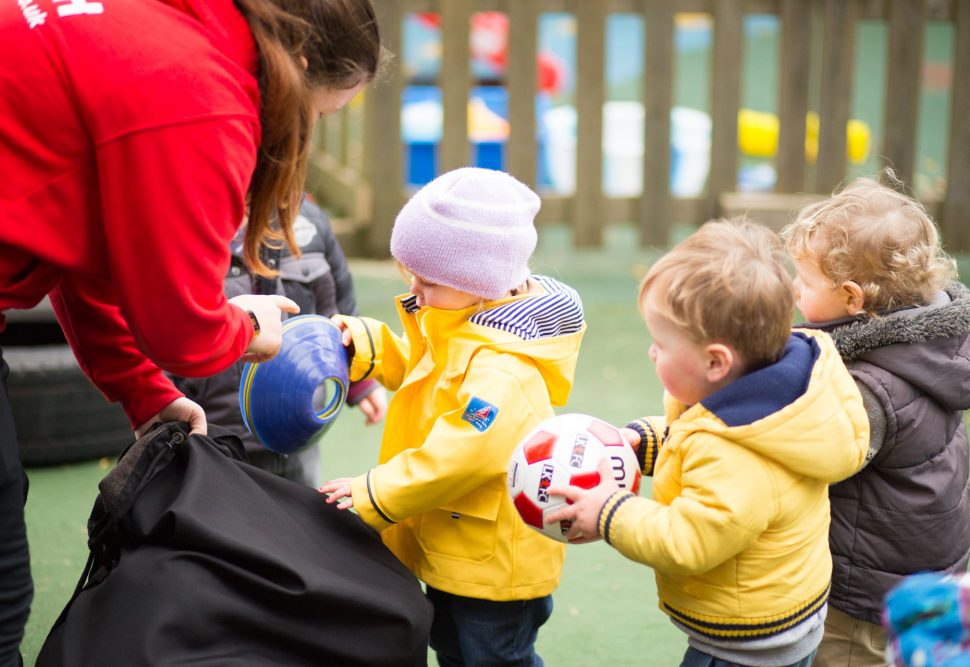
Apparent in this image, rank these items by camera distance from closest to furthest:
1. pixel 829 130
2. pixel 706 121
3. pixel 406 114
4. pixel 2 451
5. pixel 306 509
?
pixel 2 451, pixel 306 509, pixel 829 130, pixel 406 114, pixel 706 121

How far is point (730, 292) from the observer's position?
83.4 inches

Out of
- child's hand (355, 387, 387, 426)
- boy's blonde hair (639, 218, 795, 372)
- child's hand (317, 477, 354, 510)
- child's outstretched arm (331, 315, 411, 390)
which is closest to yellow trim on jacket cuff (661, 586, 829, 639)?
boy's blonde hair (639, 218, 795, 372)

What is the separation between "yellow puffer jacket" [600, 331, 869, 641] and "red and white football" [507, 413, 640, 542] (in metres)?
0.08

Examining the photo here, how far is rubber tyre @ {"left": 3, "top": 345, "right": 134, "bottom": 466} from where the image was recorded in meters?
4.38

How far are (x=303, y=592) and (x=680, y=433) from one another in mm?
791

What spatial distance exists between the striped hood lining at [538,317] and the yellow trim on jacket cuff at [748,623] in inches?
27.0

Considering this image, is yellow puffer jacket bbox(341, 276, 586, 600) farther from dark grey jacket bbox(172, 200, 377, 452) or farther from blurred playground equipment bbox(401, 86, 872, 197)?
blurred playground equipment bbox(401, 86, 872, 197)

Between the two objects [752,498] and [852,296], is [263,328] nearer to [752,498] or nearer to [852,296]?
[752,498]

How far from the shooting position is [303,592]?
2209 millimetres

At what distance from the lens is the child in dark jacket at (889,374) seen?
2.51 m

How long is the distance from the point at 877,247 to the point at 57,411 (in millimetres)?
3246

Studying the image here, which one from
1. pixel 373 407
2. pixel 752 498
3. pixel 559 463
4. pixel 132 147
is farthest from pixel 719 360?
pixel 373 407

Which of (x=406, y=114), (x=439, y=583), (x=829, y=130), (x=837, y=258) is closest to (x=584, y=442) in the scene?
(x=439, y=583)

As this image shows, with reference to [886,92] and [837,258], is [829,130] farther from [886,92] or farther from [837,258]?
[837,258]
